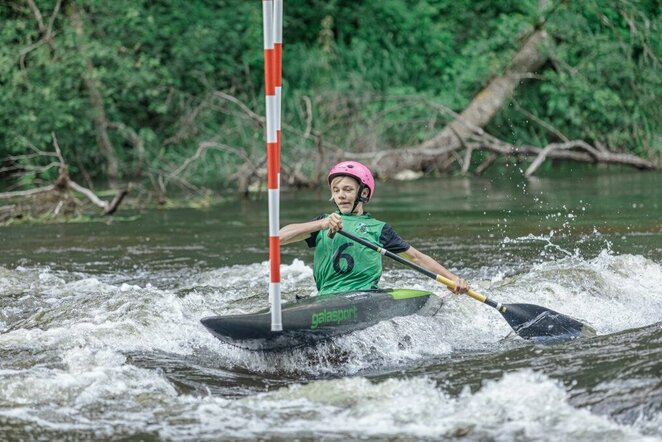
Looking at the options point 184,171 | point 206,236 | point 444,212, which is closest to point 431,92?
point 184,171

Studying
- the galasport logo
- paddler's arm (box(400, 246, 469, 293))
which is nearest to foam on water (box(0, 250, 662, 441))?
the galasport logo

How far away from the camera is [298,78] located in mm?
21641

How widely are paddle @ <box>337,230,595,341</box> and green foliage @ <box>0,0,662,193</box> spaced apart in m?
9.45

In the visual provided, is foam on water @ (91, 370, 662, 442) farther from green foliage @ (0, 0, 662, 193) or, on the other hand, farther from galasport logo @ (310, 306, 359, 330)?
green foliage @ (0, 0, 662, 193)

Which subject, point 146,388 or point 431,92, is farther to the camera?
point 431,92

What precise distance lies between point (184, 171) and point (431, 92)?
6276 mm

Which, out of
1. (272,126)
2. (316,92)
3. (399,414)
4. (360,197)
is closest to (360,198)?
(360,197)

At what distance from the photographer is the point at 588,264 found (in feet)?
29.4

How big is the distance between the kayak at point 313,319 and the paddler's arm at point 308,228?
1.34 ft

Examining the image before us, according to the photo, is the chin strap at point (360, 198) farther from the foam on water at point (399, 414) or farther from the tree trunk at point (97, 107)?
the tree trunk at point (97, 107)

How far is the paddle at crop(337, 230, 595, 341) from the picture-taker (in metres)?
6.51

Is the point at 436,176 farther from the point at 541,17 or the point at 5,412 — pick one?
the point at 5,412

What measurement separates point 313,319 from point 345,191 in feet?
3.52

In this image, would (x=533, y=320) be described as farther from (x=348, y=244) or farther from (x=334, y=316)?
(x=334, y=316)
